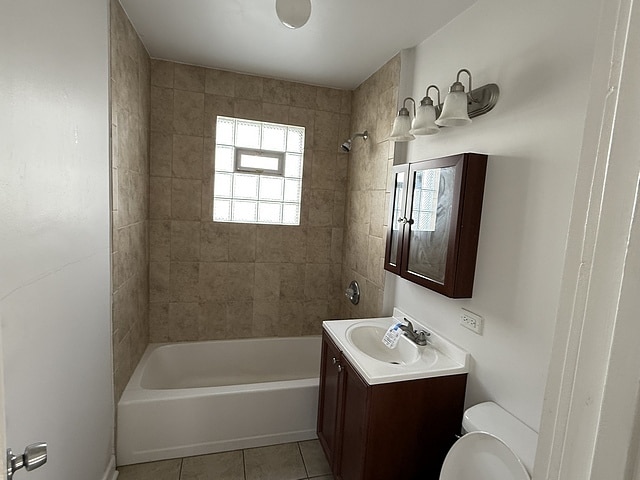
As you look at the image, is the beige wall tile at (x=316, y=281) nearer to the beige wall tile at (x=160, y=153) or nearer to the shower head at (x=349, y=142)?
the shower head at (x=349, y=142)

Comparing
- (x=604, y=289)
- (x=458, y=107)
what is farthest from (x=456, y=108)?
(x=604, y=289)

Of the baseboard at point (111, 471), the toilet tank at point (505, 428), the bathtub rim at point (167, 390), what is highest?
the toilet tank at point (505, 428)

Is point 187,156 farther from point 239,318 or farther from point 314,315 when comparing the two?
point 314,315

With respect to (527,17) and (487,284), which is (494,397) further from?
(527,17)

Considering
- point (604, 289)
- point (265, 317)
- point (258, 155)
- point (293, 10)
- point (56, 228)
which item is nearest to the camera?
point (604, 289)

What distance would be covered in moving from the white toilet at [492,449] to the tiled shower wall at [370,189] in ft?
3.43

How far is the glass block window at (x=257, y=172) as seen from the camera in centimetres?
277

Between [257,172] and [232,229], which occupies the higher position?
[257,172]

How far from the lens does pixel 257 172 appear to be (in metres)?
2.86

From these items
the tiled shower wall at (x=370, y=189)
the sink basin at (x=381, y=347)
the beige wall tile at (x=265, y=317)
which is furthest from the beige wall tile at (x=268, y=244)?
the sink basin at (x=381, y=347)

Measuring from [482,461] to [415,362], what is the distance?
48cm

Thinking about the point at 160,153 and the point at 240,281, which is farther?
the point at 240,281

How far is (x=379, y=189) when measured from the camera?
2381mm

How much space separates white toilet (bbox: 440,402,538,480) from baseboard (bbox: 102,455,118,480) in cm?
171
